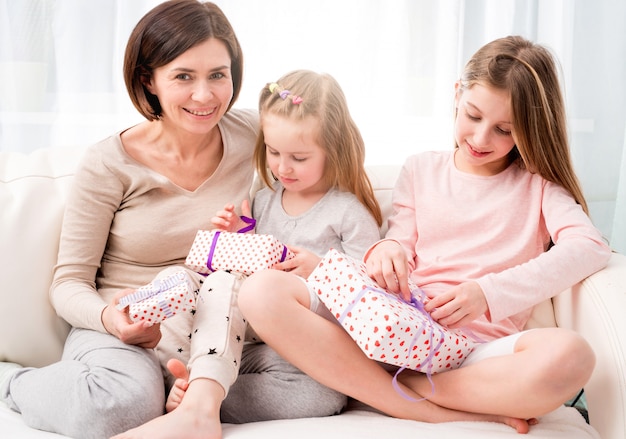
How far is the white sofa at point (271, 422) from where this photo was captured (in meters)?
1.19

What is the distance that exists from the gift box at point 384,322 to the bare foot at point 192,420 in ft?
0.82

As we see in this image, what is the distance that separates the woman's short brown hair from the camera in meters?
1.44

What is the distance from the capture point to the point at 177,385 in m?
1.21

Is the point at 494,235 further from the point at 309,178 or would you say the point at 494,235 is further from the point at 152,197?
the point at 152,197

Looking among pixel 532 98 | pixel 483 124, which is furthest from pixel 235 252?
pixel 532 98

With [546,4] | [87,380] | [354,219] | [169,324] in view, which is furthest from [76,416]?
[546,4]

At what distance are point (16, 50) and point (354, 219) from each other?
3.62ft

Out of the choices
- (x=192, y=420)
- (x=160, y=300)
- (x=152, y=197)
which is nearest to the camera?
(x=192, y=420)

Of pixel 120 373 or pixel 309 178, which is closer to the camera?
pixel 120 373

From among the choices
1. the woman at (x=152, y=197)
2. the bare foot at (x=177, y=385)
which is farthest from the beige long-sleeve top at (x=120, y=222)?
the bare foot at (x=177, y=385)

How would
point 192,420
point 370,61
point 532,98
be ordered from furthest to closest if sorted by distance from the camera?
point 370,61 → point 532,98 → point 192,420

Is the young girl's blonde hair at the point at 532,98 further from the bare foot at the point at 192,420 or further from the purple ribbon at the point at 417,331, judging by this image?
the bare foot at the point at 192,420

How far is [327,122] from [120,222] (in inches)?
19.0

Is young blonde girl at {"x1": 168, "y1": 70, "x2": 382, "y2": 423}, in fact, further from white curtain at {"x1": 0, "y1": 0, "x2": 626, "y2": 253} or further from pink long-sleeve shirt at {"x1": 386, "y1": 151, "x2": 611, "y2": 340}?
white curtain at {"x1": 0, "y1": 0, "x2": 626, "y2": 253}
